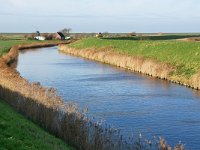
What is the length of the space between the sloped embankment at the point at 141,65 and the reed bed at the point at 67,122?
1578 centimetres

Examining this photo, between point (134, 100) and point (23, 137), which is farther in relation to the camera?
point (134, 100)

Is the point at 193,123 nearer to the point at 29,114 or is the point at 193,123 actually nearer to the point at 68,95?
the point at 29,114

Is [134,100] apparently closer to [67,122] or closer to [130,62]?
[67,122]

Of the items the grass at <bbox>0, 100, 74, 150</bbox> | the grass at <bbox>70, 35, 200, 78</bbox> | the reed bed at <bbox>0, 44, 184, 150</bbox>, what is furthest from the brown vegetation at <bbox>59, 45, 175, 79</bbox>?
the grass at <bbox>0, 100, 74, 150</bbox>

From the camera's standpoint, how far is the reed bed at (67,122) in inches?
631

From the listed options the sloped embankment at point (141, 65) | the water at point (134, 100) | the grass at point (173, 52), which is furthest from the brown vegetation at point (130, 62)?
the water at point (134, 100)

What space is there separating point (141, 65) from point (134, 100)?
18.5 meters

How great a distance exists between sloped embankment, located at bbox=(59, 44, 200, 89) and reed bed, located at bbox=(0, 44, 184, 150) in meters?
15.8

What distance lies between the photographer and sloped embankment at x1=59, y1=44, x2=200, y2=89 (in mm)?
37344

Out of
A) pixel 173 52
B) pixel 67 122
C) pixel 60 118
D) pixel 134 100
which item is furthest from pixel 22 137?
pixel 173 52

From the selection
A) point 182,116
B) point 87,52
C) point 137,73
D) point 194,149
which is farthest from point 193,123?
point 87,52

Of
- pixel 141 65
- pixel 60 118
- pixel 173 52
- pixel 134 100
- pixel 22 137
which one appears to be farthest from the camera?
pixel 173 52

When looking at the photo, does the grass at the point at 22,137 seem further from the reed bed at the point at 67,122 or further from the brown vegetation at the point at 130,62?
the brown vegetation at the point at 130,62

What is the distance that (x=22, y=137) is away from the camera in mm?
16078
